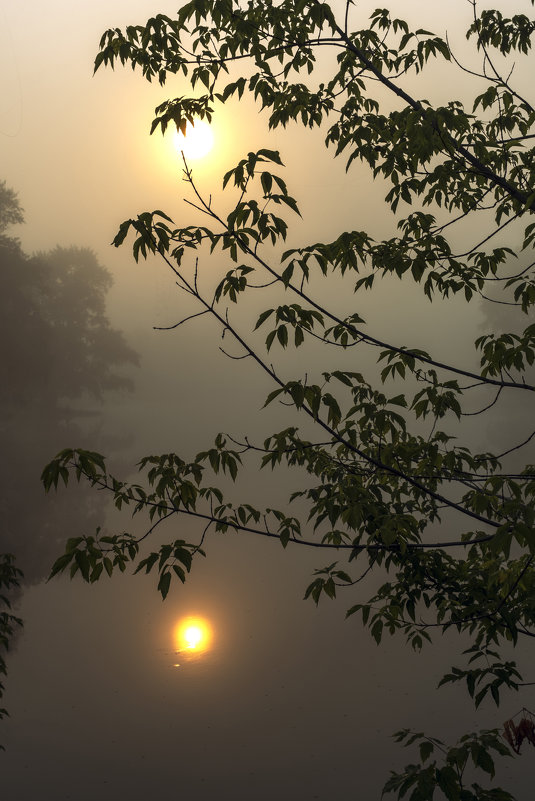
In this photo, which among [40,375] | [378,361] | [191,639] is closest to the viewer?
[378,361]

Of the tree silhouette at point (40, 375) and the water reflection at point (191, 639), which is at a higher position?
the tree silhouette at point (40, 375)

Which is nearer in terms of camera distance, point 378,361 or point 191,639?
point 378,361

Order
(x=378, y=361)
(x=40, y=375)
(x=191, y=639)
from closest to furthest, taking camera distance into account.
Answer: (x=378, y=361)
(x=191, y=639)
(x=40, y=375)

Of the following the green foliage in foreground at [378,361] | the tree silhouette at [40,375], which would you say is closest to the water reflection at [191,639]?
the tree silhouette at [40,375]

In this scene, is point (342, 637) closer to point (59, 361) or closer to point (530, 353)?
point (530, 353)

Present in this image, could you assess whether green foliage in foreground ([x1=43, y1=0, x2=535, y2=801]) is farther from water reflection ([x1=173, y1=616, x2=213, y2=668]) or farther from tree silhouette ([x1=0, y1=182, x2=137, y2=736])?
water reflection ([x1=173, y1=616, x2=213, y2=668])

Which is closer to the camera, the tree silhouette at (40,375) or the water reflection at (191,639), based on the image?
the water reflection at (191,639)

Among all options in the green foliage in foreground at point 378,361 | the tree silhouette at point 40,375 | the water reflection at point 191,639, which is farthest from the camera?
Result: the tree silhouette at point 40,375

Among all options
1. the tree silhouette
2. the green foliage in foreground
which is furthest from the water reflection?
the green foliage in foreground

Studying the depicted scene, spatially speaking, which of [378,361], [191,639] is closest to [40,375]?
[191,639]

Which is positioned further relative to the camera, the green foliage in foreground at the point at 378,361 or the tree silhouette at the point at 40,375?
the tree silhouette at the point at 40,375

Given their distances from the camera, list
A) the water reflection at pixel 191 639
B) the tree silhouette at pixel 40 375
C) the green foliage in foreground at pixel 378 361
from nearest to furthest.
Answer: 1. the green foliage in foreground at pixel 378 361
2. the water reflection at pixel 191 639
3. the tree silhouette at pixel 40 375

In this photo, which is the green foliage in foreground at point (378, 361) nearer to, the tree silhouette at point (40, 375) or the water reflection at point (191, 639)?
the tree silhouette at point (40, 375)

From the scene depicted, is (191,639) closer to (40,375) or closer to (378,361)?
(378,361)
